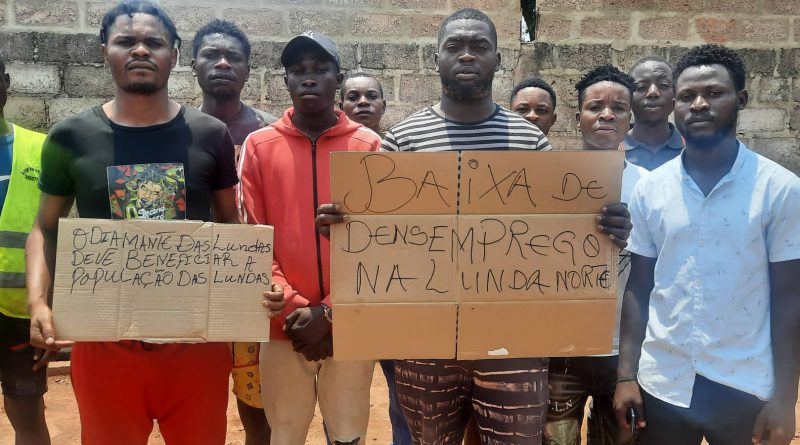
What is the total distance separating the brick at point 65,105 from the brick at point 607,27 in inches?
176

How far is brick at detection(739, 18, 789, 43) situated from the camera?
570 centimetres

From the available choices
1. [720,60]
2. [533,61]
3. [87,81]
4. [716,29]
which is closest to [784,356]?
[720,60]

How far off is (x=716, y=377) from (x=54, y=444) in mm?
3955

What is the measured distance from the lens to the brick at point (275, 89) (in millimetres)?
5559

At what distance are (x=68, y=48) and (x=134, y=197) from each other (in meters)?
3.98

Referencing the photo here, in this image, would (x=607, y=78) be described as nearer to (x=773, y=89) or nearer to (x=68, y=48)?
(x=773, y=89)

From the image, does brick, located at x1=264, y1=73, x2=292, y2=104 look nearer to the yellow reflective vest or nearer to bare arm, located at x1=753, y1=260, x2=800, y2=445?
the yellow reflective vest

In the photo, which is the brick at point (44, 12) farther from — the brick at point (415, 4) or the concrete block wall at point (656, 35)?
the concrete block wall at point (656, 35)

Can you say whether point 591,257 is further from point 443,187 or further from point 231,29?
point 231,29

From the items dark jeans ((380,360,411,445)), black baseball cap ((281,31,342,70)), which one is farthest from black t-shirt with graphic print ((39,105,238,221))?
dark jeans ((380,360,411,445))

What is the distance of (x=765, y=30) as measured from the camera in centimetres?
571

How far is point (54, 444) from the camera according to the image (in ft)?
13.1

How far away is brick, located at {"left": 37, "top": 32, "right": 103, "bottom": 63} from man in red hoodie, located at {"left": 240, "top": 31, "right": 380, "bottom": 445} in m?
3.69

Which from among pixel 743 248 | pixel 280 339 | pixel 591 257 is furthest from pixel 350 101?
pixel 743 248
